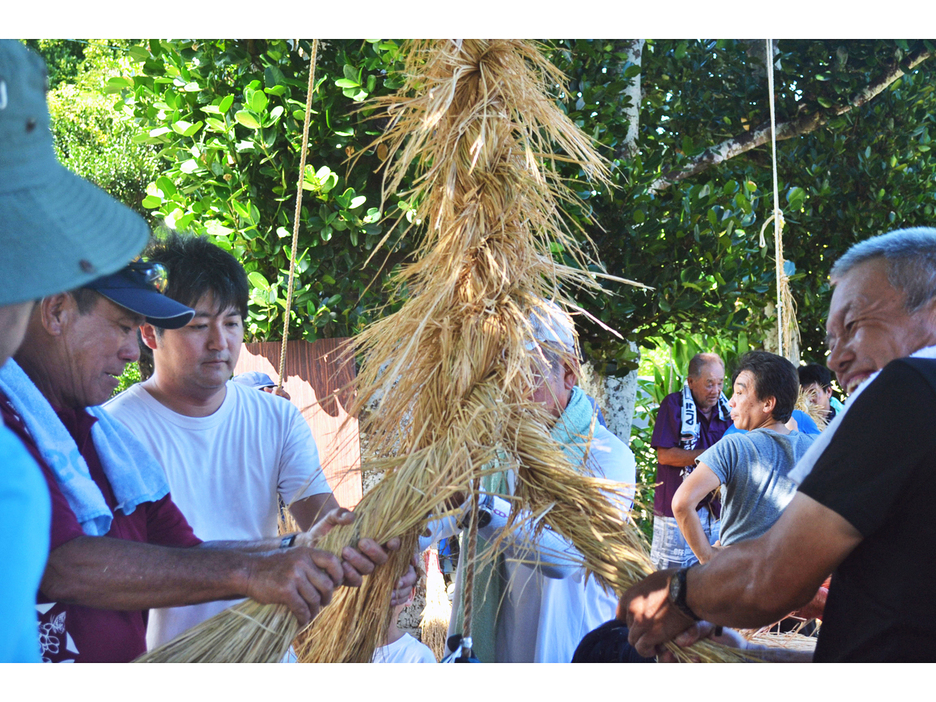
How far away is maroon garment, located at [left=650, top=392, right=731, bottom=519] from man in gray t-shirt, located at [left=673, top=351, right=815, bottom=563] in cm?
94

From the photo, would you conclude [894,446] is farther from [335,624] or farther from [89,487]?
[89,487]

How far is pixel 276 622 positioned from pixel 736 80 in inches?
131

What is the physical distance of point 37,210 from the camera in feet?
2.89

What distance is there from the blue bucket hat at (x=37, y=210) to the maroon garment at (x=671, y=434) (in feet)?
9.86

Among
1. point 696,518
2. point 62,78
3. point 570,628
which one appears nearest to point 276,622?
point 570,628

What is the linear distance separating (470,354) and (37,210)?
733 mm

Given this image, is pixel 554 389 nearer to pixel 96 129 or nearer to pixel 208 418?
pixel 208 418

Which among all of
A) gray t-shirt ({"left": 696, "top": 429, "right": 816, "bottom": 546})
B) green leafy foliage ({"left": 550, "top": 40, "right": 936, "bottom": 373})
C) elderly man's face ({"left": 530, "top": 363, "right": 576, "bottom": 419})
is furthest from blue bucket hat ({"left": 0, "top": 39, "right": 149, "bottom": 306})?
gray t-shirt ({"left": 696, "top": 429, "right": 816, "bottom": 546})

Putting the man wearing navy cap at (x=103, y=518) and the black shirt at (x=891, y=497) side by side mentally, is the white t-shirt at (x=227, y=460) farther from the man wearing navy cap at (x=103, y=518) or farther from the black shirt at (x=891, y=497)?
the black shirt at (x=891, y=497)

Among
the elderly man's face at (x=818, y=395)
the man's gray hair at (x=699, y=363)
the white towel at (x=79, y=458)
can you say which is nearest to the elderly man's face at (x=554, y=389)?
the white towel at (x=79, y=458)

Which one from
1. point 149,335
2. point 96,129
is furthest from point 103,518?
point 96,129

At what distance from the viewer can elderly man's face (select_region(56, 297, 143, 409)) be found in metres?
1.36

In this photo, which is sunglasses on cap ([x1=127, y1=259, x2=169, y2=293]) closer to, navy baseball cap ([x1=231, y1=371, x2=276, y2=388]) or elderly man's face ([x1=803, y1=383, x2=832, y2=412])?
navy baseball cap ([x1=231, y1=371, x2=276, y2=388])

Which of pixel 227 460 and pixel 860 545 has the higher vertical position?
pixel 860 545
